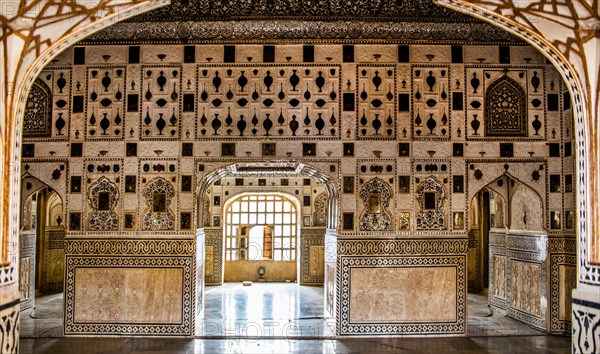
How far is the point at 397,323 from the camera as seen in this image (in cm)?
777

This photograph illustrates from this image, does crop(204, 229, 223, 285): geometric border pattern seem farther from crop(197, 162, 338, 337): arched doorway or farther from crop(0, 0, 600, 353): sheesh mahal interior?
crop(0, 0, 600, 353): sheesh mahal interior

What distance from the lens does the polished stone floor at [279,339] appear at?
7.11 m


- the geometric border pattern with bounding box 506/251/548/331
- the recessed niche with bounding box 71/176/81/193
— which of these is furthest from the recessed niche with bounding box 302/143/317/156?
the geometric border pattern with bounding box 506/251/548/331

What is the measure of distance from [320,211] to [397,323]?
5.97m

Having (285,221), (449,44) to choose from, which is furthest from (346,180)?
(285,221)

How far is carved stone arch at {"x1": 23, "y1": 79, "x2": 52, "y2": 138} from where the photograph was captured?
25.8 feet

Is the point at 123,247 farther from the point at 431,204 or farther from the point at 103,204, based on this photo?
the point at 431,204

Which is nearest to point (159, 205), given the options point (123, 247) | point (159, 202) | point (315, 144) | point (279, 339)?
point (159, 202)

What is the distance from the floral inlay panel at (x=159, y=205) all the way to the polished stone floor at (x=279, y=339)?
1672 mm

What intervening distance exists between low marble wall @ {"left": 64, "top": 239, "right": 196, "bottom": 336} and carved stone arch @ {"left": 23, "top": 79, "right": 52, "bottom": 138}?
5.61ft

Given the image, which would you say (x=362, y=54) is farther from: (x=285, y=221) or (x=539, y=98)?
(x=285, y=221)

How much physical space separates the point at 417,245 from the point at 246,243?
724 centimetres

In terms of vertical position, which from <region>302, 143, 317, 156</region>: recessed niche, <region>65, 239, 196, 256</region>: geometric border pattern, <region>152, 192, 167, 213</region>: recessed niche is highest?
<region>302, 143, 317, 156</region>: recessed niche

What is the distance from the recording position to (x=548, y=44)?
198 inches
